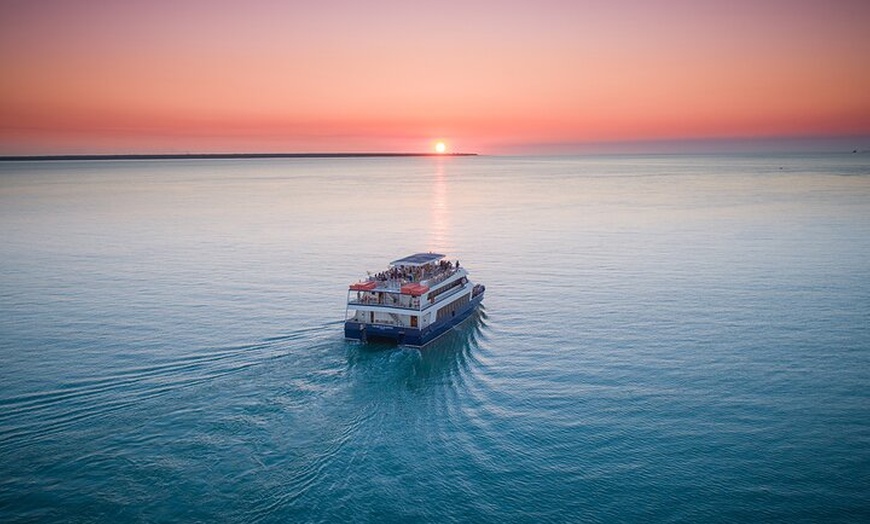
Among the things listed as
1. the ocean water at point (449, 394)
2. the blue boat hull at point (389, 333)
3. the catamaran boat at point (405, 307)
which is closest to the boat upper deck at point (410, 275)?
the catamaran boat at point (405, 307)

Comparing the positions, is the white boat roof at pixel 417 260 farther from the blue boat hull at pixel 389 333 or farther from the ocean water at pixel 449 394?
the blue boat hull at pixel 389 333

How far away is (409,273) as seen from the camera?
58094 millimetres

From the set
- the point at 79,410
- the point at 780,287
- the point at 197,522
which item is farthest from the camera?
the point at 780,287

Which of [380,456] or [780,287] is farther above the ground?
[780,287]

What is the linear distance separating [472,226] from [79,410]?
95.1 m

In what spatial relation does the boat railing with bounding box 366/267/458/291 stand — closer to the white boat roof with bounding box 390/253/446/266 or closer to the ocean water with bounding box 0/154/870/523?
the white boat roof with bounding box 390/253/446/266

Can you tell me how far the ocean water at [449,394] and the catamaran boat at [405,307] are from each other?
1543 millimetres

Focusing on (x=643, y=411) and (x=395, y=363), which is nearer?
(x=643, y=411)

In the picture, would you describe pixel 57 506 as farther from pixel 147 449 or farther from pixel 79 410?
pixel 79 410

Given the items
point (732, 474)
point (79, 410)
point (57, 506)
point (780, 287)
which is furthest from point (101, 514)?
point (780, 287)

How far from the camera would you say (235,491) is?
99.3 ft

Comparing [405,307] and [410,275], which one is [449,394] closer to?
[405,307]

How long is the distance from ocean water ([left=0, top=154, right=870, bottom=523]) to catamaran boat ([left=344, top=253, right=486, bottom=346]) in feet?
5.06

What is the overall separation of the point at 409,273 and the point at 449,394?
58.3 feet
